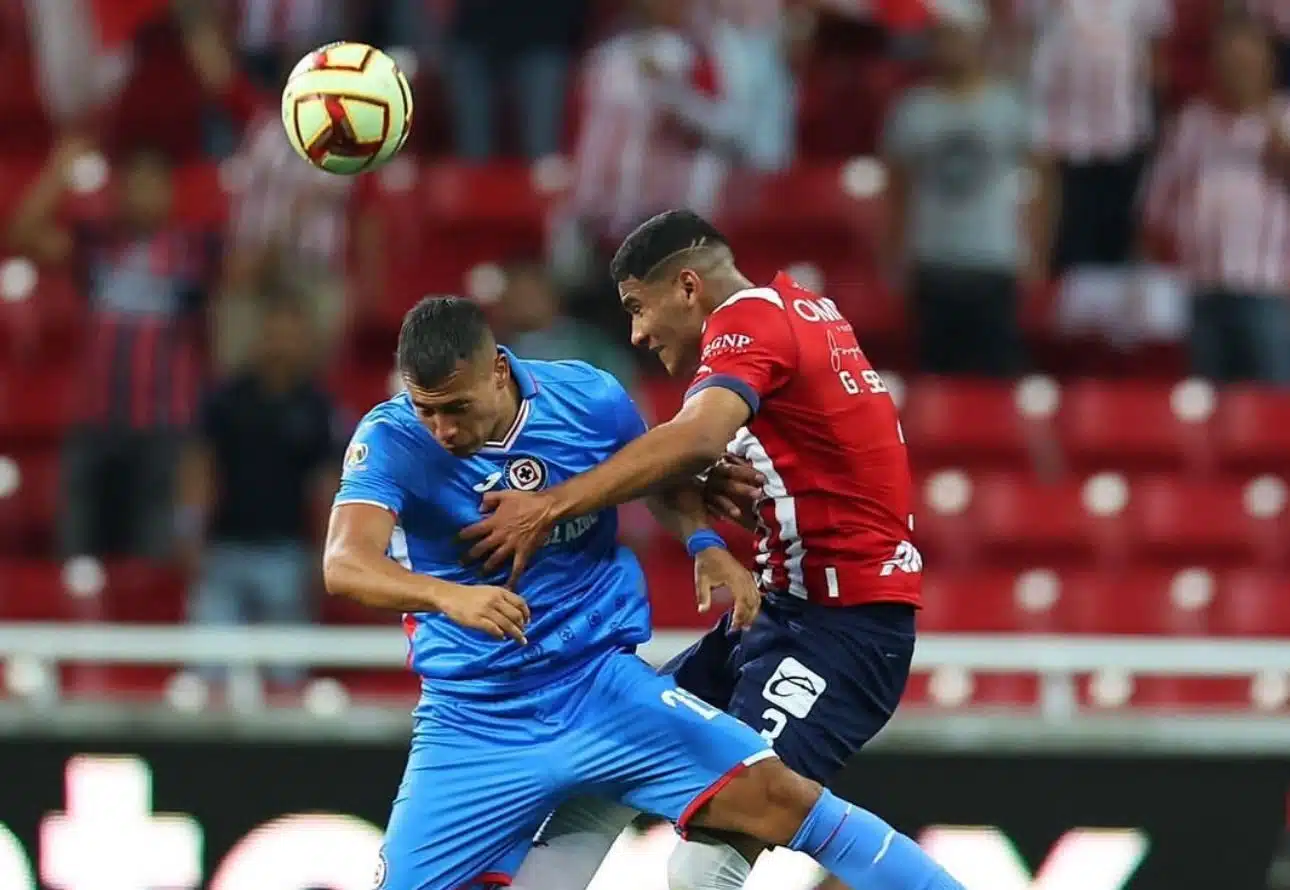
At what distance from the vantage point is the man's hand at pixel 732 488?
5.69 m

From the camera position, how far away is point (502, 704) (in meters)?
5.54

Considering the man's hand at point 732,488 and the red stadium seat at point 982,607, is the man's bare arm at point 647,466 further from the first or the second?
the red stadium seat at point 982,607

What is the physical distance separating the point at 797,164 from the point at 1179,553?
8.94ft

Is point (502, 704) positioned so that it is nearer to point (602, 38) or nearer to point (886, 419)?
point (886, 419)

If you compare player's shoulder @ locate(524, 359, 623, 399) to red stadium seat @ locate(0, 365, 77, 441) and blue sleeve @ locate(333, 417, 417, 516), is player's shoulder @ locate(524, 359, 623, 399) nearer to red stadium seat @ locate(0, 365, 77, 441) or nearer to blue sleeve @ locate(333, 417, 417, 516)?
blue sleeve @ locate(333, 417, 417, 516)

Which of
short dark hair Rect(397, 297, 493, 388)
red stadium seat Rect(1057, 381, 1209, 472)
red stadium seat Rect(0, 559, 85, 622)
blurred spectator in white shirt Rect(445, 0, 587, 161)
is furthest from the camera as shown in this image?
blurred spectator in white shirt Rect(445, 0, 587, 161)

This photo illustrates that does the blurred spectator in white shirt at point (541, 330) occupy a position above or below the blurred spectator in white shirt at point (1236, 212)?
below

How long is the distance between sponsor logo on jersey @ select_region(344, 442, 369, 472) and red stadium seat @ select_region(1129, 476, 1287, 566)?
5.05 metres

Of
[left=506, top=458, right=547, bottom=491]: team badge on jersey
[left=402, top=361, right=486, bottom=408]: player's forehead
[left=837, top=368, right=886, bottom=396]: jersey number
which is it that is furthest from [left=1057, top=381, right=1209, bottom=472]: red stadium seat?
[left=402, top=361, right=486, bottom=408]: player's forehead

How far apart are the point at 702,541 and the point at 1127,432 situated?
4703 mm

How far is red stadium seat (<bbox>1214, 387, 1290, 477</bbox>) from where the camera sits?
989 centimetres

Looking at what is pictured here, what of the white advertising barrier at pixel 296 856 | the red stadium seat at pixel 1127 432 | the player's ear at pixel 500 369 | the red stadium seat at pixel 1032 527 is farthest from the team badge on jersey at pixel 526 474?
the red stadium seat at pixel 1127 432

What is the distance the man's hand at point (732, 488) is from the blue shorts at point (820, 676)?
0.25 m

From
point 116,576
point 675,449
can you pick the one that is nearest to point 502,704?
point 675,449
